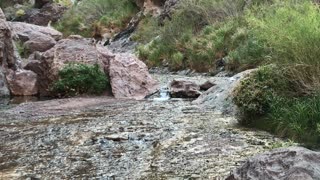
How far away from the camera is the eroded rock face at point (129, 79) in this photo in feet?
51.1

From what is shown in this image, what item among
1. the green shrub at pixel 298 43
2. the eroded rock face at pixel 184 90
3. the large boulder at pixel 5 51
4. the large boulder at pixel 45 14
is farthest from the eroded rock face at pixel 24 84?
the large boulder at pixel 45 14

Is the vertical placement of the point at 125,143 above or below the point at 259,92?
below

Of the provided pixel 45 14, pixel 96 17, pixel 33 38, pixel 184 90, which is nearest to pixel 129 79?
pixel 184 90

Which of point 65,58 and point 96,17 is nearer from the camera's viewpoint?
point 65,58

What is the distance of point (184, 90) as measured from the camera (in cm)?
1473

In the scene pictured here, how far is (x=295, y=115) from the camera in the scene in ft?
26.3

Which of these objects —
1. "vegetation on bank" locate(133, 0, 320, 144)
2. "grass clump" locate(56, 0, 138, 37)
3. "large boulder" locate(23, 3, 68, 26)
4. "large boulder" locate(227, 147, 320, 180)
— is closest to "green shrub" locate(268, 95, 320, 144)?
"vegetation on bank" locate(133, 0, 320, 144)

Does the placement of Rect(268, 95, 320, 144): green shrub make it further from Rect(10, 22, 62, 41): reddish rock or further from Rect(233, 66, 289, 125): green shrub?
Rect(10, 22, 62, 41): reddish rock

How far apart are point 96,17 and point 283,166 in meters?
42.1

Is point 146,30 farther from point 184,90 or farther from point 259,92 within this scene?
point 259,92

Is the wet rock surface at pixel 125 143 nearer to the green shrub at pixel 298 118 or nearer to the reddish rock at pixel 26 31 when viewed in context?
the green shrub at pixel 298 118

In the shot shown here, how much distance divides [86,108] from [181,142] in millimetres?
5248

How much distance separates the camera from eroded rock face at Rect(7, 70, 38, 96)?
55.5ft

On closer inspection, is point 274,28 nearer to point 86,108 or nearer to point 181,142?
point 181,142
